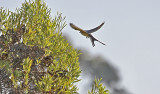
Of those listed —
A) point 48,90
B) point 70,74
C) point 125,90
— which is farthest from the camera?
point 125,90

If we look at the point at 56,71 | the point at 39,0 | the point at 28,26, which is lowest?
the point at 56,71

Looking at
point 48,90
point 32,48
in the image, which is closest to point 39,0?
point 32,48

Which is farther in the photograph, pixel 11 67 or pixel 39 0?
pixel 39 0

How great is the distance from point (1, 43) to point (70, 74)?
1.74 meters

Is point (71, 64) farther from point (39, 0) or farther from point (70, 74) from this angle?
point (39, 0)

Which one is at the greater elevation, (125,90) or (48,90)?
(125,90)

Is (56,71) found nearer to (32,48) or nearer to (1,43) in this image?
(32,48)

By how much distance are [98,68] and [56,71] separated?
27.3 meters

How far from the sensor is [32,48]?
29.2 feet

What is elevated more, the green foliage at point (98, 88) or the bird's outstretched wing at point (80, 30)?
the bird's outstretched wing at point (80, 30)

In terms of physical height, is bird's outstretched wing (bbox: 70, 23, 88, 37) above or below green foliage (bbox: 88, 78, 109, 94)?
above

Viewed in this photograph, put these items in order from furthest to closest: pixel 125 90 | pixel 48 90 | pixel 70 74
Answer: pixel 125 90, pixel 70 74, pixel 48 90

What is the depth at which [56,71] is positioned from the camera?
912 cm

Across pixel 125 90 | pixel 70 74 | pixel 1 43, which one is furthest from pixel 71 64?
pixel 125 90
